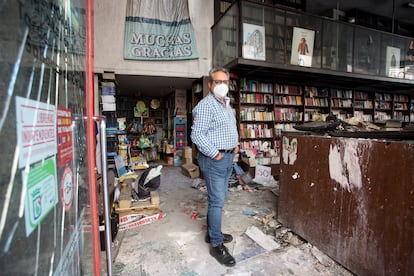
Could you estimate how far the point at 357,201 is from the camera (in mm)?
1389

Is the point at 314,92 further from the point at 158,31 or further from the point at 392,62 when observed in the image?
the point at 158,31

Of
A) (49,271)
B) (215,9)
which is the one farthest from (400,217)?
(215,9)

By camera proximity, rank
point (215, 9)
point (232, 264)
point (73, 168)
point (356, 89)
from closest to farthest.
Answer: point (73, 168) < point (232, 264) < point (215, 9) < point (356, 89)

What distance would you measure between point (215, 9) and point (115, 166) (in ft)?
12.1

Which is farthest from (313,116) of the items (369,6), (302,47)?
(369,6)

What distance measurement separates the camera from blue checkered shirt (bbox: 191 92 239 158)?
4.95 ft

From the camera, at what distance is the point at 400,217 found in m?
1.17

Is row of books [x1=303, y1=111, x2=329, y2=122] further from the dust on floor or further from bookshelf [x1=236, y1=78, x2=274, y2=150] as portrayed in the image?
the dust on floor

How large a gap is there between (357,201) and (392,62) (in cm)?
496

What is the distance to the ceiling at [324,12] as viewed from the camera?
15.2ft

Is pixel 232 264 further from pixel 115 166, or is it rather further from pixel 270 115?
pixel 270 115

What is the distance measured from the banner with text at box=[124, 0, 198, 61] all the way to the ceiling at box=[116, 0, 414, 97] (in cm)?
55

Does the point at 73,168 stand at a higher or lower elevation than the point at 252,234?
higher

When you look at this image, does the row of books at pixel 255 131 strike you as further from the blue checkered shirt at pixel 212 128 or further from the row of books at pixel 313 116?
the blue checkered shirt at pixel 212 128
